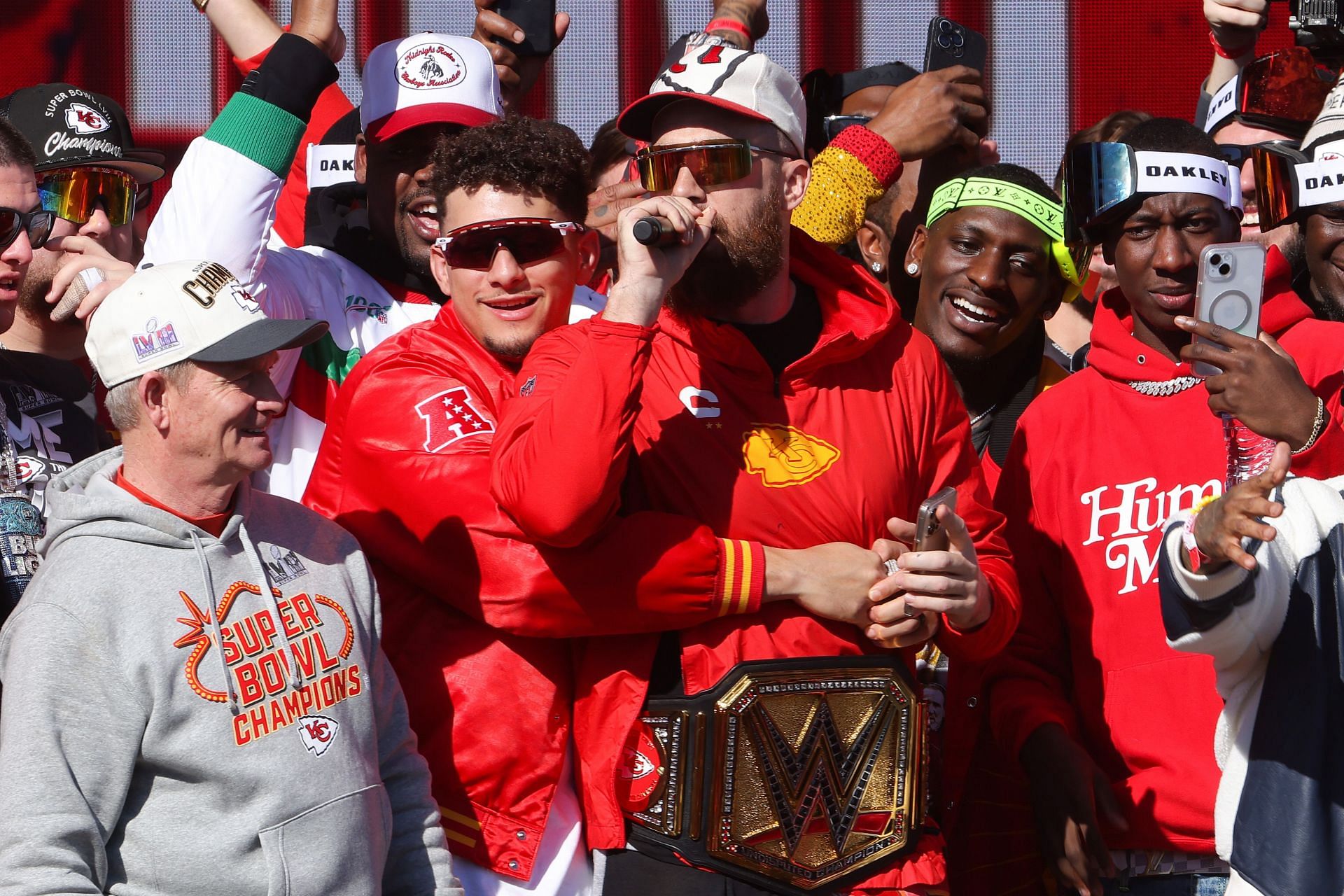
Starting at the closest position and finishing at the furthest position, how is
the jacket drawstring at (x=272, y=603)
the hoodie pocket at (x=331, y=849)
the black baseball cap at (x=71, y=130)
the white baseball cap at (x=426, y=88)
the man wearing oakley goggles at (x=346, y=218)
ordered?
the hoodie pocket at (x=331, y=849) < the jacket drawstring at (x=272, y=603) < the man wearing oakley goggles at (x=346, y=218) < the white baseball cap at (x=426, y=88) < the black baseball cap at (x=71, y=130)

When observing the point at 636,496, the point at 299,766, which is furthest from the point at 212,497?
the point at 636,496

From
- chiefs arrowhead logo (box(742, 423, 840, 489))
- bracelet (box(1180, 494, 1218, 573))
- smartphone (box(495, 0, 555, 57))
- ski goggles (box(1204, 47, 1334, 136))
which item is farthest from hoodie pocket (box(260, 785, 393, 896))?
ski goggles (box(1204, 47, 1334, 136))

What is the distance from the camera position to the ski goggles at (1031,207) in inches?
178

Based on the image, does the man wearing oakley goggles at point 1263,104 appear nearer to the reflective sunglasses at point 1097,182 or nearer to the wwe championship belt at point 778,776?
the reflective sunglasses at point 1097,182

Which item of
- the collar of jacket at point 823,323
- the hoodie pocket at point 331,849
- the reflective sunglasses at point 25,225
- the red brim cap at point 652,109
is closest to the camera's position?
the hoodie pocket at point 331,849

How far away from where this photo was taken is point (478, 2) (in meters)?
5.22

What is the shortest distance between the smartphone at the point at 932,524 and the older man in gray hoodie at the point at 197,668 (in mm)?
1005

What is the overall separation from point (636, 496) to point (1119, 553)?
116 cm

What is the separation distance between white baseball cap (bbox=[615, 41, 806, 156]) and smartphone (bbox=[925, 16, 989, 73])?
5.76ft

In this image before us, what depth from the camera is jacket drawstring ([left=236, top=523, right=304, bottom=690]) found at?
280 cm

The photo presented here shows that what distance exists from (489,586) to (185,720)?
61cm

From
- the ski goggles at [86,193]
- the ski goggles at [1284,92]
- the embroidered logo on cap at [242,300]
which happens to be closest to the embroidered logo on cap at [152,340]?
the embroidered logo on cap at [242,300]

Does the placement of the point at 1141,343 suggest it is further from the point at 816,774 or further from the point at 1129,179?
the point at 816,774

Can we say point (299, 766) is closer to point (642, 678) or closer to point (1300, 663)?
point (642, 678)
